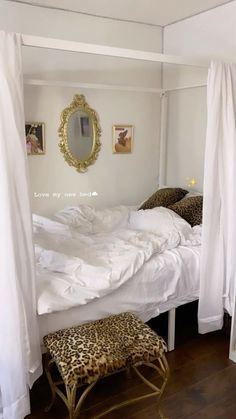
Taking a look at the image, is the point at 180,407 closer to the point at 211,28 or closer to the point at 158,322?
the point at 158,322

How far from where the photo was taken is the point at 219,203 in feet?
8.12

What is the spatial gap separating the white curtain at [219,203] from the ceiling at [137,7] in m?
1.14

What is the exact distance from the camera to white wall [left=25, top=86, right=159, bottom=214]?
3428 mm

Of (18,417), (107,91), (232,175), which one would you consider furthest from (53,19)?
(18,417)

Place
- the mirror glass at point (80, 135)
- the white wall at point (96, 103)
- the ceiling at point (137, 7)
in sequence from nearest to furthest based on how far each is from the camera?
the ceiling at point (137, 7) → the white wall at point (96, 103) → the mirror glass at point (80, 135)

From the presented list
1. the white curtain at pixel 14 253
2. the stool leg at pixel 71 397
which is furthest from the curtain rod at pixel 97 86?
the stool leg at pixel 71 397

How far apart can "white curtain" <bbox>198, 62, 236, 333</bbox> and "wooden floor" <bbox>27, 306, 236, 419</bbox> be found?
0.22m

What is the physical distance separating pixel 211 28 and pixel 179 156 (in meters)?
1.21

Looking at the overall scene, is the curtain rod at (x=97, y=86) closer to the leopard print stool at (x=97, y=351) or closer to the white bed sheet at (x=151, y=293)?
the white bed sheet at (x=151, y=293)

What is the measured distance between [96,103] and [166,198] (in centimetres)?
118

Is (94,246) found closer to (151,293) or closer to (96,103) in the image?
(151,293)

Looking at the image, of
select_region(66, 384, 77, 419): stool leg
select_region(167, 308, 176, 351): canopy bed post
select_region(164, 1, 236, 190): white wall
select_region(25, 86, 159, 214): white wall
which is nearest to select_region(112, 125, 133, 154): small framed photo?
select_region(25, 86, 159, 214): white wall

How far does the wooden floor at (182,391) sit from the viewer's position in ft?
6.56

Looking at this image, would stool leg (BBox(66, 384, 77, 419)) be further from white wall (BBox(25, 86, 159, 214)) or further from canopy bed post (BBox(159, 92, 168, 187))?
canopy bed post (BBox(159, 92, 168, 187))
